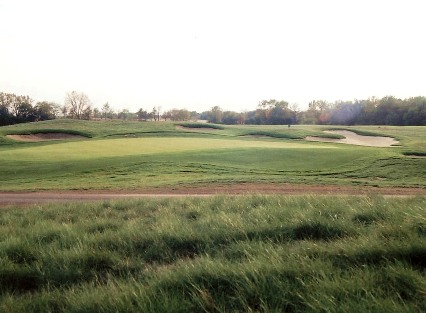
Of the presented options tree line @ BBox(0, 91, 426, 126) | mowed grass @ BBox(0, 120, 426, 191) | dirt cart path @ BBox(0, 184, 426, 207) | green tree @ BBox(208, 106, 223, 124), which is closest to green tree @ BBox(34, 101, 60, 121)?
tree line @ BBox(0, 91, 426, 126)

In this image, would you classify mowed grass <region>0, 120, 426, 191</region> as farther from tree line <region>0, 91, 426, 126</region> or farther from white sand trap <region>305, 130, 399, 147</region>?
tree line <region>0, 91, 426, 126</region>

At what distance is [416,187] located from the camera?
1698cm

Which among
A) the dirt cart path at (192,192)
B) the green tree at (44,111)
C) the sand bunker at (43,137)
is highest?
the green tree at (44,111)

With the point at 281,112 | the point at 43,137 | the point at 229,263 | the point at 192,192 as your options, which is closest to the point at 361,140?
the point at 192,192

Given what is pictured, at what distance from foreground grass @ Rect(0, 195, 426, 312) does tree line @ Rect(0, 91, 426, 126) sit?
83280mm

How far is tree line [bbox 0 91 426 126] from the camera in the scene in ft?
286

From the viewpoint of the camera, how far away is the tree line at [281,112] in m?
87.3

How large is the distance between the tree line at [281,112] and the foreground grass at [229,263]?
8328 cm

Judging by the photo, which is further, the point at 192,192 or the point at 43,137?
the point at 43,137

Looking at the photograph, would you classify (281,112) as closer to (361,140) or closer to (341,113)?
(341,113)

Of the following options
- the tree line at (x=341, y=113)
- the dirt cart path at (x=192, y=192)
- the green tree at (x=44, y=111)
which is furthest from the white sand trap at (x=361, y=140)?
the green tree at (x=44, y=111)

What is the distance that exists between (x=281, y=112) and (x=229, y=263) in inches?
4225

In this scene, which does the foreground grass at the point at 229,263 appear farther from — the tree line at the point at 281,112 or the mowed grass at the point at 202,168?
the tree line at the point at 281,112

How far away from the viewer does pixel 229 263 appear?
3.91 meters
